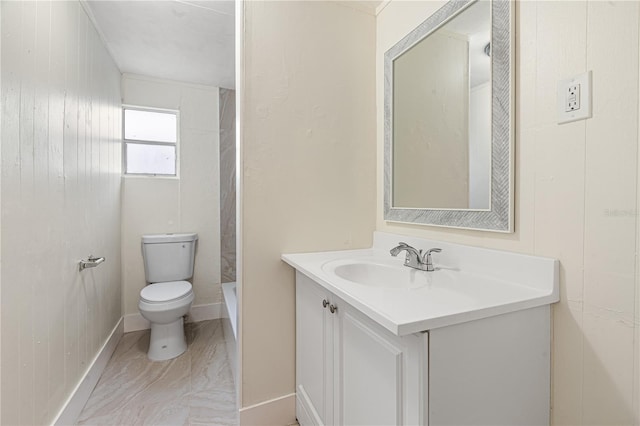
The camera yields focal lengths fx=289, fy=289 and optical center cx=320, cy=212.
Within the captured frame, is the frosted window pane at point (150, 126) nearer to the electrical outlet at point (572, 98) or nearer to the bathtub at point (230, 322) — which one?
the bathtub at point (230, 322)

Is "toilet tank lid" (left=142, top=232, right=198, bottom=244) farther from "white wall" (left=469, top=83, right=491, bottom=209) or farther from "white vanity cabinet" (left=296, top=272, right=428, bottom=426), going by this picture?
"white wall" (left=469, top=83, right=491, bottom=209)

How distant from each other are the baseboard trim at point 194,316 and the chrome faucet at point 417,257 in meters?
2.08

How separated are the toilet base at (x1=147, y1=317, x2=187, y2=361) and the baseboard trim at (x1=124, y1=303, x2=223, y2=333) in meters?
0.52

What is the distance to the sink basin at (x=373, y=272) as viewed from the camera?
1216 millimetres

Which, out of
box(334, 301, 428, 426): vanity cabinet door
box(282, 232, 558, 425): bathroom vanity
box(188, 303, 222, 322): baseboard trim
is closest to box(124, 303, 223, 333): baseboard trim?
box(188, 303, 222, 322): baseboard trim

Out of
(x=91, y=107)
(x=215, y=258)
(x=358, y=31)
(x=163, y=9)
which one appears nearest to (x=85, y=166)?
(x=91, y=107)

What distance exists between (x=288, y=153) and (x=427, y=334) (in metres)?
1.06

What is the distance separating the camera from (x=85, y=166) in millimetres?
1651

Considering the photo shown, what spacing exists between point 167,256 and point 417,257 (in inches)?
82.0

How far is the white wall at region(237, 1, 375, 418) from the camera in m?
1.39

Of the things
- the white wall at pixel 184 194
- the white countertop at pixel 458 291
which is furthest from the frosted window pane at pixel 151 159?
the white countertop at pixel 458 291

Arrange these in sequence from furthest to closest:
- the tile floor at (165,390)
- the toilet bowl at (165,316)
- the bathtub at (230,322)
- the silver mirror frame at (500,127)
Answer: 1. the toilet bowl at (165,316)
2. the bathtub at (230,322)
3. the tile floor at (165,390)
4. the silver mirror frame at (500,127)

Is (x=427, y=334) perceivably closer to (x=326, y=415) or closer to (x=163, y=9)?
(x=326, y=415)

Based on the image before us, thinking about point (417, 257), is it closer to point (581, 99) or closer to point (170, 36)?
point (581, 99)
